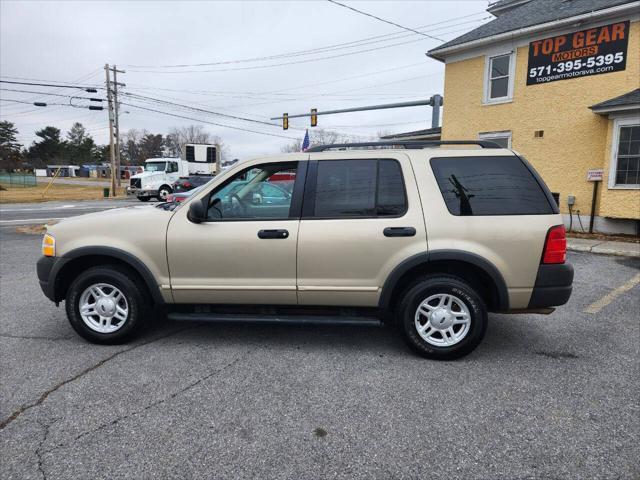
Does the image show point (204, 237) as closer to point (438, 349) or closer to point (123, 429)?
point (123, 429)

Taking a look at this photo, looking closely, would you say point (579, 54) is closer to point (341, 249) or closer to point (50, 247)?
point (341, 249)

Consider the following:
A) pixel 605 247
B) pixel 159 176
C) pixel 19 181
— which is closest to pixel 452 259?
pixel 605 247

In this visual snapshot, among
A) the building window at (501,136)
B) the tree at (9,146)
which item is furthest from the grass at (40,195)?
the tree at (9,146)

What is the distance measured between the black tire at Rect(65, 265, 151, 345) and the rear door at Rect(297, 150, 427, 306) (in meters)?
1.48

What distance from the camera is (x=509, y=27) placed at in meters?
13.0

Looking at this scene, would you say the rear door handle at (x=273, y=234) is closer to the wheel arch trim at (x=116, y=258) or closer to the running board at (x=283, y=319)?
the running board at (x=283, y=319)

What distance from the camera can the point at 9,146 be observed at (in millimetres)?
89188

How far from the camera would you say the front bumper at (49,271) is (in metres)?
3.87

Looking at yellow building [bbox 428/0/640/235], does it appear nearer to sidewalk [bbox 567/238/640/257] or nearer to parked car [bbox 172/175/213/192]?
sidewalk [bbox 567/238/640/257]

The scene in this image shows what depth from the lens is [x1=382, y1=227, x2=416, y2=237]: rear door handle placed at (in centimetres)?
354

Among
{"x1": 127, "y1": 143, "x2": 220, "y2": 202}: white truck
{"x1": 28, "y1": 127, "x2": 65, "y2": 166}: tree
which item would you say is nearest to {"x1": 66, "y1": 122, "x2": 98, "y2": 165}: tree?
{"x1": 28, "y1": 127, "x2": 65, "y2": 166}: tree

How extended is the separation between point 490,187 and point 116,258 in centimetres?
333

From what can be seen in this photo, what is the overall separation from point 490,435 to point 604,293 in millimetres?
4384

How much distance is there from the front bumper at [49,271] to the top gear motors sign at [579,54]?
13243 millimetres
